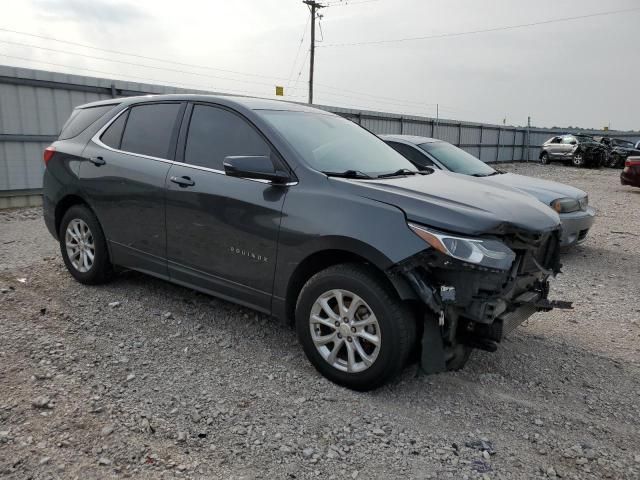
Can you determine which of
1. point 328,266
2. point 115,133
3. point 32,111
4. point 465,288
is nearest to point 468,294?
point 465,288

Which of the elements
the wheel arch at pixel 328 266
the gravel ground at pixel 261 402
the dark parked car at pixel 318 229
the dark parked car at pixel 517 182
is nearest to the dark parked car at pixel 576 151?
the dark parked car at pixel 517 182

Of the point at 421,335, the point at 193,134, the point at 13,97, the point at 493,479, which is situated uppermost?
the point at 13,97

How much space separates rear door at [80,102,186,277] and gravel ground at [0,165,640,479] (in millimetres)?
534

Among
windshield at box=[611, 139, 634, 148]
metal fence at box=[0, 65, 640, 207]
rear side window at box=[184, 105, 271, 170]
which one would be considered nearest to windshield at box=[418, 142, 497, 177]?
rear side window at box=[184, 105, 271, 170]

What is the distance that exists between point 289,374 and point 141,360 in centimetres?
103

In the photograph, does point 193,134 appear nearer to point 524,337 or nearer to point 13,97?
point 524,337

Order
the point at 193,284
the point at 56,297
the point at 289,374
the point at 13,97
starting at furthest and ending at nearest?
the point at 13,97, the point at 56,297, the point at 193,284, the point at 289,374

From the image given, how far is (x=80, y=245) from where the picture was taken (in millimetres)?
4781

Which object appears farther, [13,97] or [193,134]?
[13,97]

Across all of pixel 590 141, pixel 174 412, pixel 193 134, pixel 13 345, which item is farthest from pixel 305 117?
pixel 590 141

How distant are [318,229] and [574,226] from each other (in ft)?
15.6

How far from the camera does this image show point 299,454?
262cm

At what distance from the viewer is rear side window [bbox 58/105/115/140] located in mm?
4801

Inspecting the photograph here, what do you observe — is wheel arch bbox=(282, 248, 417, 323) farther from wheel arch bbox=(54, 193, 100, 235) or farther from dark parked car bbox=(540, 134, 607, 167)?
dark parked car bbox=(540, 134, 607, 167)
